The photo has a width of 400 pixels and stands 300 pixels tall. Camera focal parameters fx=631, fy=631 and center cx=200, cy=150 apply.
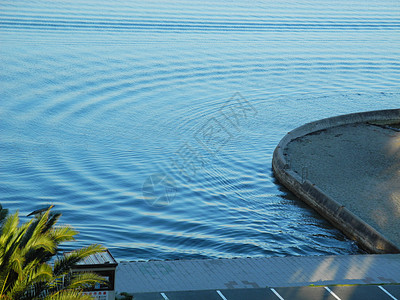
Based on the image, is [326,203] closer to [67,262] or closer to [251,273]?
[251,273]

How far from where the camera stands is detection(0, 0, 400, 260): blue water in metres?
23.8

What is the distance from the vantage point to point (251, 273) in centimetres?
1759

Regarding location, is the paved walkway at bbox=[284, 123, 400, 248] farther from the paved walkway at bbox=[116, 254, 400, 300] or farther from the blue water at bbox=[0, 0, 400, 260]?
the paved walkway at bbox=[116, 254, 400, 300]

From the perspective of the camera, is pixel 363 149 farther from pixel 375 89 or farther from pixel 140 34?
pixel 140 34

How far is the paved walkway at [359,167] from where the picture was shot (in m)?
23.2

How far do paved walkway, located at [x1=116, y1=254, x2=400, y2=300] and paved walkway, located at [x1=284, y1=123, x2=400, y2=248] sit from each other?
2772mm

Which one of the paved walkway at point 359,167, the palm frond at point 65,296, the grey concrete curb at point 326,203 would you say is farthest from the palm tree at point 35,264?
the paved walkway at point 359,167

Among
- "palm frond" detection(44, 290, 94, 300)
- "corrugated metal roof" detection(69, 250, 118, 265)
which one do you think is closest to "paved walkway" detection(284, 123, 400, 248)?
"corrugated metal roof" detection(69, 250, 118, 265)

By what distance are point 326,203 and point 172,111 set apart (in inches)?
650

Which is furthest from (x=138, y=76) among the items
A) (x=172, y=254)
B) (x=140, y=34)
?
(x=172, y=254)

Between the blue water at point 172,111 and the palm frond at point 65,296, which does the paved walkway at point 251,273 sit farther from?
the palm frond at point 65,296

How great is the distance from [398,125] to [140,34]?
1265 inches

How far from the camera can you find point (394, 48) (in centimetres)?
6366

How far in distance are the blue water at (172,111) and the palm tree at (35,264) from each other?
929 cm
